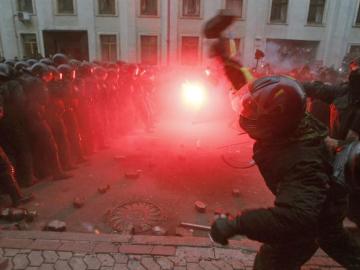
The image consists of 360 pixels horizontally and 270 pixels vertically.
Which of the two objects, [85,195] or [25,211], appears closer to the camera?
[25,211]

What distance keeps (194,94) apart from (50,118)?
8323 mm

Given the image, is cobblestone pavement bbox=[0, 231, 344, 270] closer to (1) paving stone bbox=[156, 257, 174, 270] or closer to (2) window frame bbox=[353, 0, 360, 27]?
(1) paving stone bbox=[156, 257, 174, 270]

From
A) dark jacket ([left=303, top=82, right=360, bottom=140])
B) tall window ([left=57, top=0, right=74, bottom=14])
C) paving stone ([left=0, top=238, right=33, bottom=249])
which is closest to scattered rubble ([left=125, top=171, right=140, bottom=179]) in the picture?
paving stone ([left=0, top=238, right=33, bottom=249])

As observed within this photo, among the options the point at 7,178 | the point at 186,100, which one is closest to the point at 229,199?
the point at 7,178

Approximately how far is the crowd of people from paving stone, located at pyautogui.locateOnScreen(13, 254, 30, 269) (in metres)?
1.44

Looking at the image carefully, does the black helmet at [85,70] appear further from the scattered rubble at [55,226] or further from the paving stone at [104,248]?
the paving stone at [104,248]

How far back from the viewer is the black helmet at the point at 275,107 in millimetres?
1935

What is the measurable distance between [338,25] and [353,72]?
1962 cm

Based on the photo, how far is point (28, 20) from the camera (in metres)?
19.6

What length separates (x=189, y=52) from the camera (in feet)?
66.9

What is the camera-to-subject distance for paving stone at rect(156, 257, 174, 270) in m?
3.00

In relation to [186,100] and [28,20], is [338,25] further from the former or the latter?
[28,20]

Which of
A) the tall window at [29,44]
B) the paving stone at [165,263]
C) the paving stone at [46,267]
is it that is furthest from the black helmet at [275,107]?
the tall window at [29,44]

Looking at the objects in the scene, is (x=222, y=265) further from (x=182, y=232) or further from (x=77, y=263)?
(x=77, y=263)
